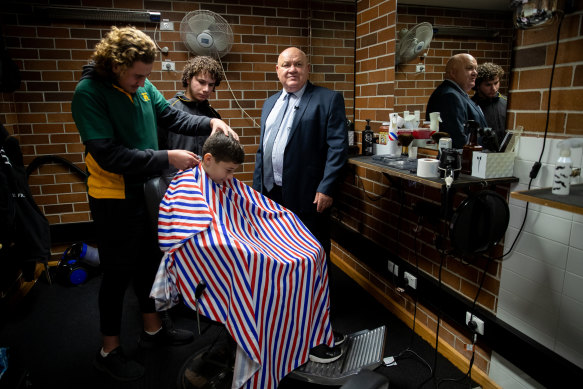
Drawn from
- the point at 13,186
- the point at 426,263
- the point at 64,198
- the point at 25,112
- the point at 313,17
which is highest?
the point at 313,17

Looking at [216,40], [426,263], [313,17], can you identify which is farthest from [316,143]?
[313,17]

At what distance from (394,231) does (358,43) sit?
137 centimetres

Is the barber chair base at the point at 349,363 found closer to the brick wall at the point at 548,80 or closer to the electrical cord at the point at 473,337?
the electrical cord at the point at 473,337

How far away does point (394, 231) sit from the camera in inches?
102

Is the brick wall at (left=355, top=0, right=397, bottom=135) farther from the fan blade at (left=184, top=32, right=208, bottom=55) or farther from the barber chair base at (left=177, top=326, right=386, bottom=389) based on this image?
the barber chair base at (left=177, top=326, right=386, bottom=389)

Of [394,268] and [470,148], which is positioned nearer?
[470,148]

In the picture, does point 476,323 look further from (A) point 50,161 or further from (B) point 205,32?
(A) point 50,161

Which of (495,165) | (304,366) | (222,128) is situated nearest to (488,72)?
(495,165)

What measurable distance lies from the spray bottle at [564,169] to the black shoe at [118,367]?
206 centimetres

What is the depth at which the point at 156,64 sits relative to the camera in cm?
315

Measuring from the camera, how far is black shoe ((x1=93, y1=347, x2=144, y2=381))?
1.98 metres

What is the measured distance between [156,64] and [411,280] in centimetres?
256

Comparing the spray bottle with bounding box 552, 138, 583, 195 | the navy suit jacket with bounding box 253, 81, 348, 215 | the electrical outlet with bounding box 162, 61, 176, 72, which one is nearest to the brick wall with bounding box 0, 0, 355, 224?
the electrical outlet with bounding box 162, 61, 176, 72

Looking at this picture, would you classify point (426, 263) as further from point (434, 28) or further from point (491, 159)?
point (434, 28)
